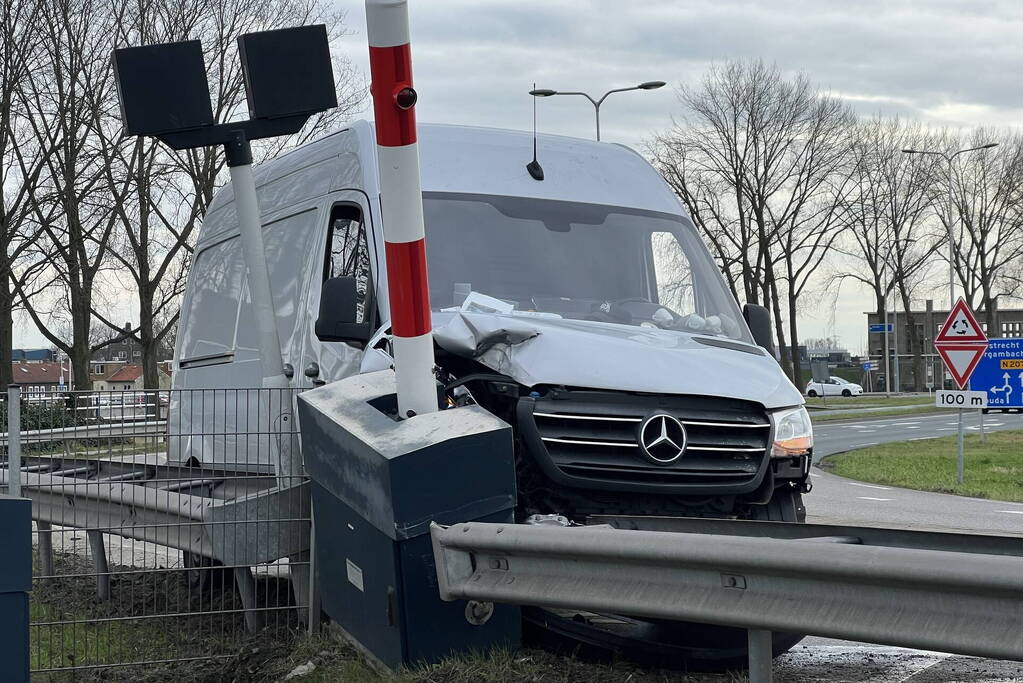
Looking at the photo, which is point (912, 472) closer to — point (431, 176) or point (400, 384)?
point (431, 176)

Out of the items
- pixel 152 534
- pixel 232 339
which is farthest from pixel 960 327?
pixel 152 534

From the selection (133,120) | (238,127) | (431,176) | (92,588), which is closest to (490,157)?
(431,176)

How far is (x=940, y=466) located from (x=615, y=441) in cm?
1756

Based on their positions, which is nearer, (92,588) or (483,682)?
(483,682)

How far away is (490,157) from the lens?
23.3 ft

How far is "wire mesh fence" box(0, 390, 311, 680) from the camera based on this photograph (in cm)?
587

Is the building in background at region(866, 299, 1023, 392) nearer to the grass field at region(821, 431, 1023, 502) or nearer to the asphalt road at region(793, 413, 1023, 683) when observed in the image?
the asphalt road at region(793, 413, 1023, 683)

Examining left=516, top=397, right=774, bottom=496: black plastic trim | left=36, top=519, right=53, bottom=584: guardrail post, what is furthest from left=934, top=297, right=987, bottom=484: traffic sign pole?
left=36, top=519, right=53, bottom=584: guardrail post

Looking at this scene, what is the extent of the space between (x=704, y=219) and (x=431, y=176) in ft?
133

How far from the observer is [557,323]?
6043 millimetres

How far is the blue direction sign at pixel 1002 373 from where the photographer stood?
32531 millimetres

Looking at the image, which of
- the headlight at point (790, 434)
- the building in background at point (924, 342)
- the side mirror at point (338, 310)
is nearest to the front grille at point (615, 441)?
the headlight at point (790, 434)

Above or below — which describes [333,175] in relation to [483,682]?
above

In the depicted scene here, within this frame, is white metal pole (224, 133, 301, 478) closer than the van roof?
No
